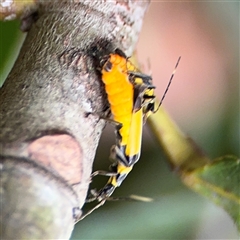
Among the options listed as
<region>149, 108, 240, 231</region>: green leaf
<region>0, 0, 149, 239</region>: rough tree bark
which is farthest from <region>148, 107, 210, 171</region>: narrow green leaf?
<region>0, 0, 149, 239</region>: rough tree bark

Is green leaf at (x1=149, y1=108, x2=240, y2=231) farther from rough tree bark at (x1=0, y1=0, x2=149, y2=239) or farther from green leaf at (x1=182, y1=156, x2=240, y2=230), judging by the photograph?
rough tree bark at (x1=0, y1=0, x2=149, y2=239)

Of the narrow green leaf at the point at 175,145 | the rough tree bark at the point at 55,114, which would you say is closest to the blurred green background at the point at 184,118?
the narrow green leaf at the point at 175,145

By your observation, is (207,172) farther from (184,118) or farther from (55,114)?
(184,118)

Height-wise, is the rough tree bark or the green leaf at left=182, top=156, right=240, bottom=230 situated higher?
the rough tree bark

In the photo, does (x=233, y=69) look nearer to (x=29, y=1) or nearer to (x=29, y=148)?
(x=29, y=1)

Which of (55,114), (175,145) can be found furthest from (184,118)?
(55,114)
